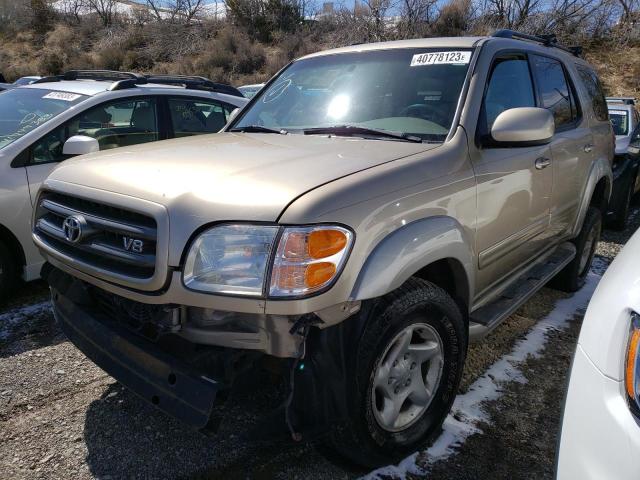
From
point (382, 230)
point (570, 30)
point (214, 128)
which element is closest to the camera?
point (382, 230)

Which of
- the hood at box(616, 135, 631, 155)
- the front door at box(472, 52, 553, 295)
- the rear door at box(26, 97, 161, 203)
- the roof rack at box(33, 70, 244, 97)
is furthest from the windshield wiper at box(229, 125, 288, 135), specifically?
the hood at box(616, 135, 631, 155)

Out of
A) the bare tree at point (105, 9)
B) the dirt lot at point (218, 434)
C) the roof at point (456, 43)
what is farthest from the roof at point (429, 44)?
the bare tree at point (105, 9)

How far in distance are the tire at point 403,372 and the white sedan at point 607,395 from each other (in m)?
0.68

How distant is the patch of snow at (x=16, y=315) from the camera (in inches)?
138

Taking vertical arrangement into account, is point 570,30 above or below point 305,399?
above

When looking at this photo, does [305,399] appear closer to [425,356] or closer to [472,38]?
[425,356]

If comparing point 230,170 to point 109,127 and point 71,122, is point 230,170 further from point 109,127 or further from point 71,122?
point 109,127

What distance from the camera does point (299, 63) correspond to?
3627 millimetres

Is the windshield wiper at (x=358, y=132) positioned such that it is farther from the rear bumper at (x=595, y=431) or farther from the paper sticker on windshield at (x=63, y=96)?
the paper sticker on windshield at (x=63, y=96)

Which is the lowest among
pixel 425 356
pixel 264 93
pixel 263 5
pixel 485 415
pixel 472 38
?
pixel 485 415

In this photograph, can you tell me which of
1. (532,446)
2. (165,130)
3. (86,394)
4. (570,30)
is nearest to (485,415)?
(532,446)

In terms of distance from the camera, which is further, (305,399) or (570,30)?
(570,30)

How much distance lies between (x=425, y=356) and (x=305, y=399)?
0.73 m

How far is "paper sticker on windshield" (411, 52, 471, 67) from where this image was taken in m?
2.84
